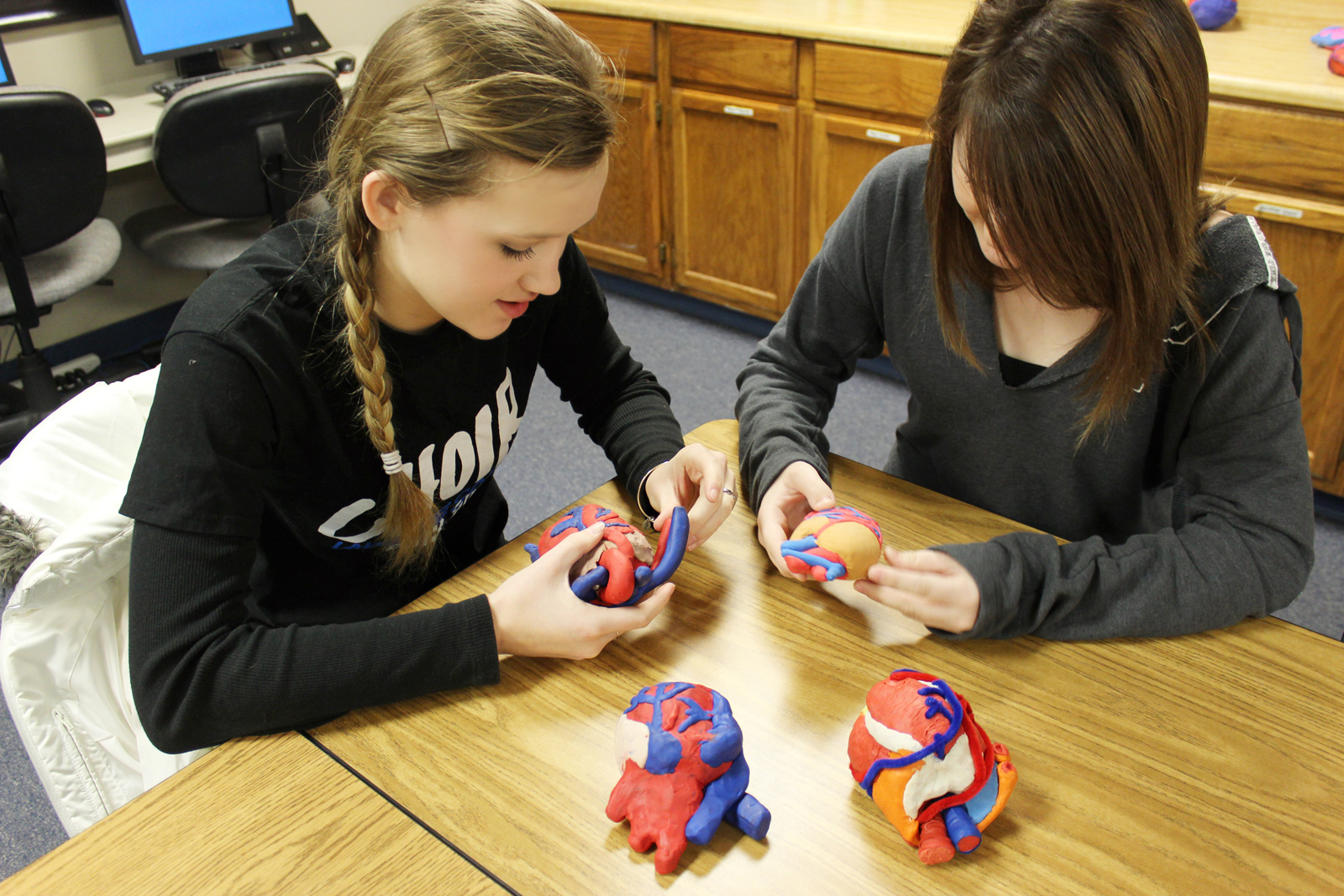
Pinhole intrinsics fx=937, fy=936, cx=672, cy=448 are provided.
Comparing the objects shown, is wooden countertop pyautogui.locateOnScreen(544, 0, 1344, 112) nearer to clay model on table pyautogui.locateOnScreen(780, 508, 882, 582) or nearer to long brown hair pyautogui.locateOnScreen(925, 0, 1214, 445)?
long brown hair pyautogui.locateOnScreen(925, 0, 1214, 445)

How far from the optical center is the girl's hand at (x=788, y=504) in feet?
2.92

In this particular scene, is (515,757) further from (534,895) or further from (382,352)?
(382,352)

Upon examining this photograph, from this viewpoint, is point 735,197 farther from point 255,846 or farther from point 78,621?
point 255,846

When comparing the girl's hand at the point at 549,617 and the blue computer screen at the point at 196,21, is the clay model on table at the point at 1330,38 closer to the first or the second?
the girl's hand at the point at 549,617

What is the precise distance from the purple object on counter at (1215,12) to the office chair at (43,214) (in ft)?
8.32

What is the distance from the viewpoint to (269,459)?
84 cm

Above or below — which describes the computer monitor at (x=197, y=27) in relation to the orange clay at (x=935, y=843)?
above

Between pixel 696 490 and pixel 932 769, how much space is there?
1.36 feet

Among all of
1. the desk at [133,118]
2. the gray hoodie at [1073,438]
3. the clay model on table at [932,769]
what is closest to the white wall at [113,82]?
the desk at [133,118]

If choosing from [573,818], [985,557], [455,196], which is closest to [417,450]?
[455,196]

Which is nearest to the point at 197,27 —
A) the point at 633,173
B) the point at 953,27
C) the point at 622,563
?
the point at 633,173

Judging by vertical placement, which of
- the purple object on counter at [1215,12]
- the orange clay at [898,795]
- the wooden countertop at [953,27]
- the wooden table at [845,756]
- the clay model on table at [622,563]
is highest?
the purple object on counter at [1215,12]

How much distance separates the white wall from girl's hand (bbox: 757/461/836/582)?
2.52 metres

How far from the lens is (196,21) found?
2.66m
